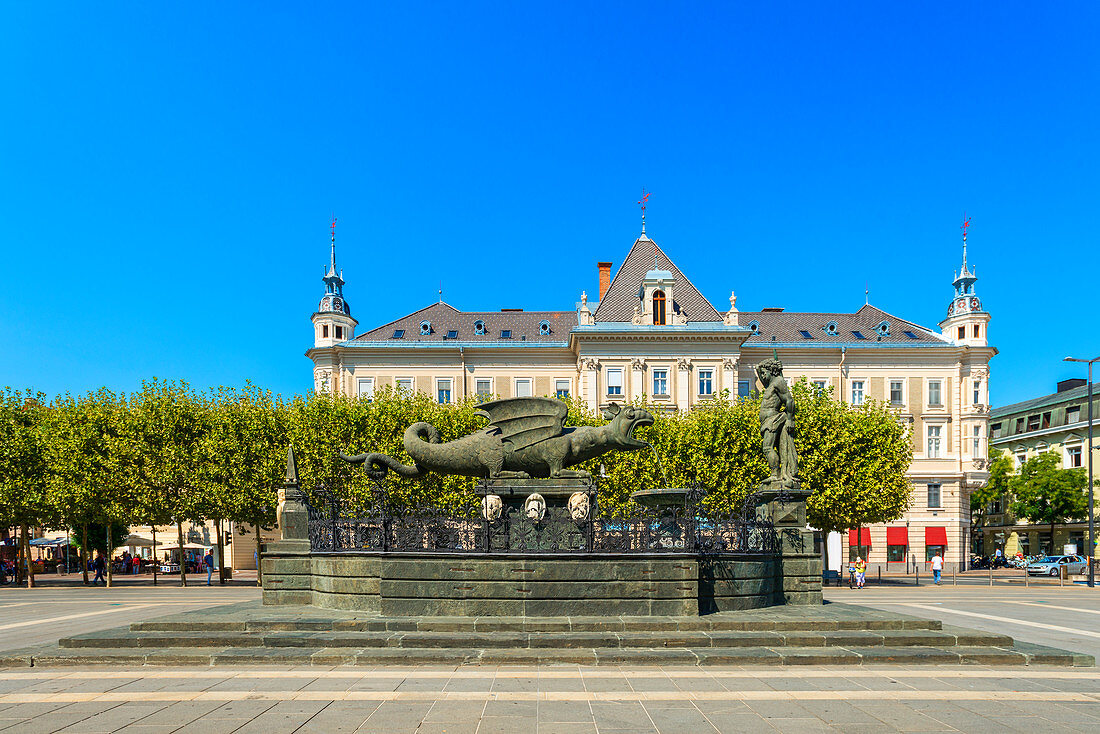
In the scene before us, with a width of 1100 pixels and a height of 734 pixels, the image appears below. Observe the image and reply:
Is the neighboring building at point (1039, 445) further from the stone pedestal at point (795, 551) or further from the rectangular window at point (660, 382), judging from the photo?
the stone pedestal at point (795, 551)

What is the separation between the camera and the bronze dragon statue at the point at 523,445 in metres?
16.9

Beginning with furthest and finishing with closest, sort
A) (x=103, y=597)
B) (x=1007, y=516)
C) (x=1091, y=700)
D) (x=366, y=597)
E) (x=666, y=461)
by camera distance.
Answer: (x=1007, y=516) < (x=666, y=461) < (x=103, y=597) < (x=366, y=597) < (x=1091, y=700)

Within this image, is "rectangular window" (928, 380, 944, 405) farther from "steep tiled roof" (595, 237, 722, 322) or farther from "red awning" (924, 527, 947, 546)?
"steep tiled roof" (595, 237, 722, 322)

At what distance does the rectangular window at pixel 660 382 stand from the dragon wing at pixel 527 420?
38566 millimetres

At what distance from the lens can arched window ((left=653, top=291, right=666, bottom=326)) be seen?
2203 inches

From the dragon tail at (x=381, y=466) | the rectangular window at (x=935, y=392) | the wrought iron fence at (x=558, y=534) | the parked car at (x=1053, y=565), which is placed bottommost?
the parked car at (x=1053, y=565)

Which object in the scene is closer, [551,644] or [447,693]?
[447,693]

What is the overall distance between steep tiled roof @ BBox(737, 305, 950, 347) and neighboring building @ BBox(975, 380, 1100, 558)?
1758 cm

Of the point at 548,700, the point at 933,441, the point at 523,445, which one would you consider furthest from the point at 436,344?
the point at 548,700

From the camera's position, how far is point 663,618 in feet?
43.6

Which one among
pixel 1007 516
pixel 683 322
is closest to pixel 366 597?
pixel 683 322

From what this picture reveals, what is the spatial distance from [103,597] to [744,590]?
90.7 feet

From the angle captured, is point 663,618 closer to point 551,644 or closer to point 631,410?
point 551,644

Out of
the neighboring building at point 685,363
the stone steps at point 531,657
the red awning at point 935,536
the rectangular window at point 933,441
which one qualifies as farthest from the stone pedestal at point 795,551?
the rectangular window at point 933,441
